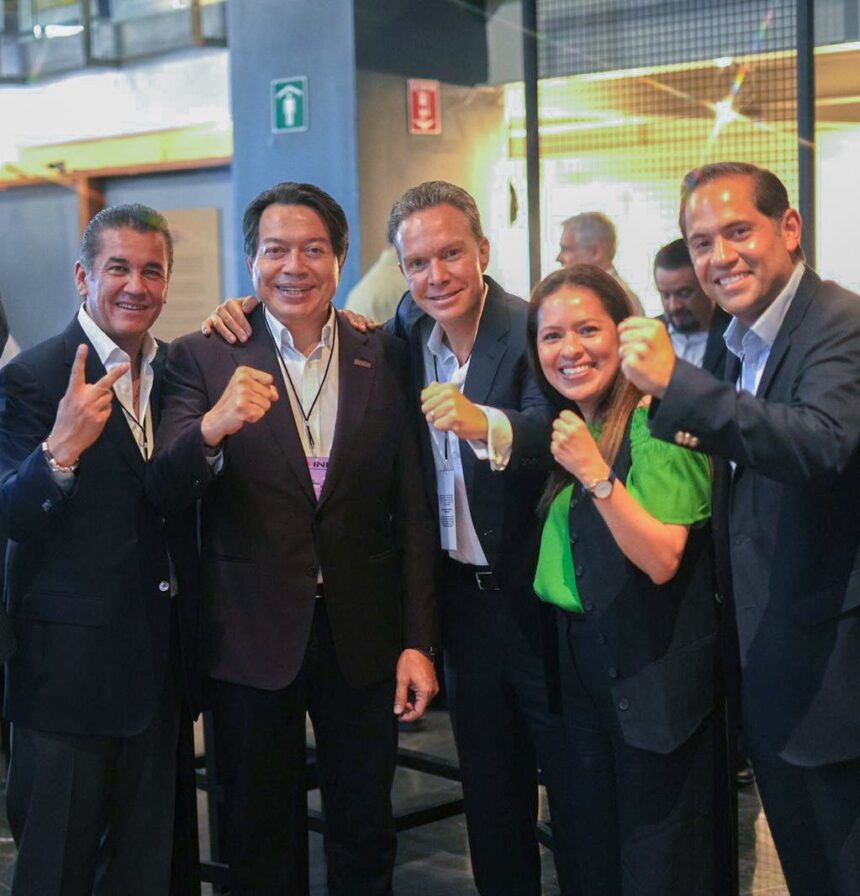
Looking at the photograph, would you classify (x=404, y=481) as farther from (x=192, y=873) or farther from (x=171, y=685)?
(x=192, y=873)

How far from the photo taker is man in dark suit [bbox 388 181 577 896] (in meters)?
2.75

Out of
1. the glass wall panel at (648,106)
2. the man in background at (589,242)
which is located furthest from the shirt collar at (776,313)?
the glass wall panel at (648,106)

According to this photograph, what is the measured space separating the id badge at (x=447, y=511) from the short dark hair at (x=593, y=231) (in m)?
2.52

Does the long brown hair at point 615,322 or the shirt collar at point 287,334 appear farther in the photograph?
the shirt collar at point 287,334

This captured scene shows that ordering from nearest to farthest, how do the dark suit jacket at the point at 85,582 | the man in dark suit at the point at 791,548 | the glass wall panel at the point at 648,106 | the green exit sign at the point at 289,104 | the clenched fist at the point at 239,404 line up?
the man in dark suit at the point at 791,548 → the clenched fist at the point at 239,404 → the dark suit jacket at the point at 85,582 → the glass wall panel at the point at 648,106 → the green exit sign at the point at 289,104

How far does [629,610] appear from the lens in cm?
238

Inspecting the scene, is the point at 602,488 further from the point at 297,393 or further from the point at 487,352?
the point at 297,393

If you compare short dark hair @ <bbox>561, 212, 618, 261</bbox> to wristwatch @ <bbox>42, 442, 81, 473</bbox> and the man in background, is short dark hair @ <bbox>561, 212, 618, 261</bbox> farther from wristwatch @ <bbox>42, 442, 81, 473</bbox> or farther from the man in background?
wristwatch @ <bbox>42, 442, 81, 473</bbox>

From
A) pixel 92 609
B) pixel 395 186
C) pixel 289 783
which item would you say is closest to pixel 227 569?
pixel 92 609

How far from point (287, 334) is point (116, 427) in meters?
0.39

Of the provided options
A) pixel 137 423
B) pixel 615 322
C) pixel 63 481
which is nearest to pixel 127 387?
pixel 137 423

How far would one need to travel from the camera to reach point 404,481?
9.30 feet

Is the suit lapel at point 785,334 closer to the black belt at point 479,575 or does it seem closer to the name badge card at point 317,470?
the black belt at point 479,575

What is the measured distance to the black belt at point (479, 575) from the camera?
2.78 m
